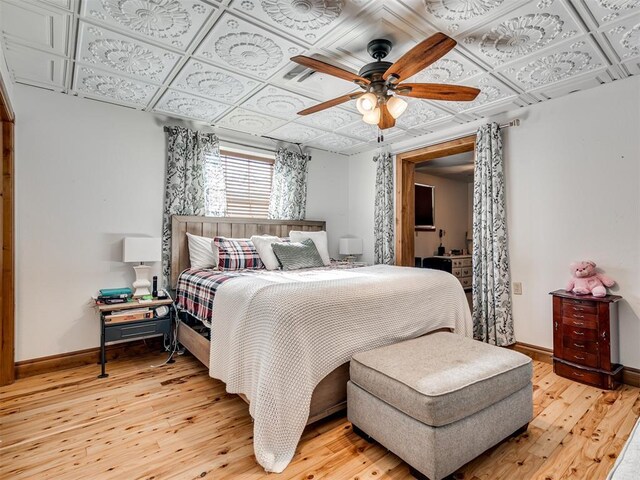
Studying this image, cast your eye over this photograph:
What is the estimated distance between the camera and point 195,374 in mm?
2854

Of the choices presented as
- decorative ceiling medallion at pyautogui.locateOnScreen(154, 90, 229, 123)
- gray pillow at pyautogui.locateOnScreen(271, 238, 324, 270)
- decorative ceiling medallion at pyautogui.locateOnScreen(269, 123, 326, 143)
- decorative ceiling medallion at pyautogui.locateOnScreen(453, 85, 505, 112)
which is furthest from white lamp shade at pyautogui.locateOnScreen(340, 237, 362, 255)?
decorative ceiling medallion at pyautogui.locateOnScreen(154, 90, 229, 123)

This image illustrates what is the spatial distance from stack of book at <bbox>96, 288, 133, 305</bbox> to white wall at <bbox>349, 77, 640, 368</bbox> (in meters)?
3.74

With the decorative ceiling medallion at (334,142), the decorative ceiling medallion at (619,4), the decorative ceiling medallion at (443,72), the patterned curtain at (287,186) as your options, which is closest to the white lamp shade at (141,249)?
the patterned curtain at (287,186)

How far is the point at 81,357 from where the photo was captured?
3035 mm

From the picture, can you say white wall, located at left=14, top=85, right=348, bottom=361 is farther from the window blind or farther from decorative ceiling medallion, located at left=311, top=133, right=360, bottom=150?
decorative ceiling medallion, located at left=311, top=133, right=360, bottom=150

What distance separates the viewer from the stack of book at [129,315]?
280 centimetres

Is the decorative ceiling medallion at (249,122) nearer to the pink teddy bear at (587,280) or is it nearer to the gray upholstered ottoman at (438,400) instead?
the gray upholstered ottoman at (438,400)

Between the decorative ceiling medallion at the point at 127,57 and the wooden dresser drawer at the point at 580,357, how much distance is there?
3923 millimetres

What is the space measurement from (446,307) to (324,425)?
1.36m

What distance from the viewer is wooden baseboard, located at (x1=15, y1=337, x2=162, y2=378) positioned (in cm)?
280

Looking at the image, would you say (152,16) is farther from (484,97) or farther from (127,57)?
(484,97)

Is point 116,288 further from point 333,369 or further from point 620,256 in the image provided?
point 620,256

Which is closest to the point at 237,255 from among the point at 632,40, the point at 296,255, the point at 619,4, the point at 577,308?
the point at 296,255

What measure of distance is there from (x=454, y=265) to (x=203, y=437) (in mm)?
5024
